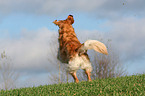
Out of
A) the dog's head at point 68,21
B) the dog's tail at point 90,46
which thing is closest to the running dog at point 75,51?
the dog's tail at point 90,46

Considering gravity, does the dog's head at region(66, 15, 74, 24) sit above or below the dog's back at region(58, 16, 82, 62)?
above

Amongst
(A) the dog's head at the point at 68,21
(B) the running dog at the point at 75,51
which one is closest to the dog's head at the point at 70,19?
(A) the dog's head at the point at 68,21

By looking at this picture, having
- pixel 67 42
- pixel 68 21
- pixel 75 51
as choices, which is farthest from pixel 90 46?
pixel 68 21

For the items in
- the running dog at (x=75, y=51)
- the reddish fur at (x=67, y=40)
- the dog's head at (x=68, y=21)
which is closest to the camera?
the running dog at (x=75, y=51)

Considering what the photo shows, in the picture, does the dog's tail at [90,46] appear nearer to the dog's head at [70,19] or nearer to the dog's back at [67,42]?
the dog's back at [67,42]

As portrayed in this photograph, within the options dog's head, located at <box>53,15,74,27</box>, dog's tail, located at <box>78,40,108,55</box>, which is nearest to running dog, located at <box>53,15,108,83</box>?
dog's tail, located at <box>78,40,108,55</box>

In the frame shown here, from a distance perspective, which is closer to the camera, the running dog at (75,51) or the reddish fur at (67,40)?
A: the running dog at (75,51)

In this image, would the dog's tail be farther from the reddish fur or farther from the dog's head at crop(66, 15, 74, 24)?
the dog's head at crop(66, 15, 74, 24)

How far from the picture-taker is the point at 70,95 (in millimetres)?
7055

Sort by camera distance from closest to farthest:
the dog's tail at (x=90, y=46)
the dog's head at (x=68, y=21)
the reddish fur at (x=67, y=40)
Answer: the dog's tail at (x=90, y=46) → the reddish fur at (x=67, y=40) → the dog's head at (x=68, y=21)

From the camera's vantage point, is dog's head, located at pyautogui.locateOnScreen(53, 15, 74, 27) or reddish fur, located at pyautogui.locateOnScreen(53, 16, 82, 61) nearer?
reddish fur, located at pyautogui.locateOnScreen(53, 16, 82, 61)

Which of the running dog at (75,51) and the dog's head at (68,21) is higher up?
the dog's head at (68,21)

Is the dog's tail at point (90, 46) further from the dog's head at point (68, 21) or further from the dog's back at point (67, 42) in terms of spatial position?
the dog's head at point (68, 21)

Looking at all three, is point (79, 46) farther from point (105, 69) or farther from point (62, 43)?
point (105, 69)
